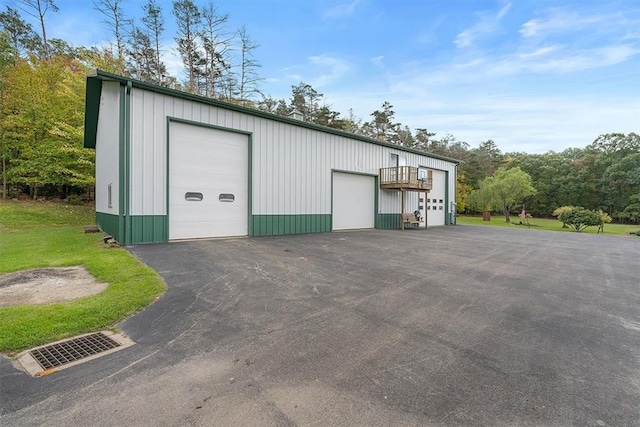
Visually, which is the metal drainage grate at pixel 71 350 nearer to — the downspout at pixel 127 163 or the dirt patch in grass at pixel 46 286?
the dirt patch in grass at pixel 46 286

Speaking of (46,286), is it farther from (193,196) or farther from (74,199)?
(74,199)

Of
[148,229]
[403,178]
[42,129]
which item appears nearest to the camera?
[148,229]

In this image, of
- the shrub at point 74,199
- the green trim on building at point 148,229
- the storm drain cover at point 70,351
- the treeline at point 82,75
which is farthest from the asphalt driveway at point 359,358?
the shrub at point 74,199

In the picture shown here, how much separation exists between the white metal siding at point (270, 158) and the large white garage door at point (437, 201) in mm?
3400

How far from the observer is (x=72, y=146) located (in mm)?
16016

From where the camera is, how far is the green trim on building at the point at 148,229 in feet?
25.2

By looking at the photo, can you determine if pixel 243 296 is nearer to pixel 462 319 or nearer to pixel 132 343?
pixel 132 343

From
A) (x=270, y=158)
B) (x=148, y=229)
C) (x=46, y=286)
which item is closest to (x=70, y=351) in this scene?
(x=46, y=286)

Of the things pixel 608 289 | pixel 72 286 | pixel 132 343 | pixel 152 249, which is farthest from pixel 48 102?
pixel 608 289

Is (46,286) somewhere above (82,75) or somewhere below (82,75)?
below

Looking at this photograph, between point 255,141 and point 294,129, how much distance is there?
1.83 metres

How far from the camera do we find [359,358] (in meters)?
2.48

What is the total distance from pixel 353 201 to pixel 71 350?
38.3ft

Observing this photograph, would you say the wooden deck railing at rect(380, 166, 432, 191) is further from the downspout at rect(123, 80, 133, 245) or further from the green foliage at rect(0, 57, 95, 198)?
the green foliage at rect(0, 57, 95, 198)
